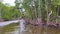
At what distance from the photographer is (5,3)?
27.5 meters

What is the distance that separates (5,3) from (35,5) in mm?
9764

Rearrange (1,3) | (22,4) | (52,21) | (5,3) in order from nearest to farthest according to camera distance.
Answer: (52,21) < (22,4) < (1,3) < (5,3)

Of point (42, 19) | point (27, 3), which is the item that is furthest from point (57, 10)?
point (27, 3)

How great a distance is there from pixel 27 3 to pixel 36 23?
286 centimetres

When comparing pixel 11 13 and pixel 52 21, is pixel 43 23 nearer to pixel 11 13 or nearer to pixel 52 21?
pixel 52 21

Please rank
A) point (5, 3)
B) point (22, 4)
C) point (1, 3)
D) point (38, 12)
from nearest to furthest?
point (38, 12), point (22, 4), point (1, 3), point (5, 3)

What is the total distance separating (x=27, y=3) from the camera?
19.2m

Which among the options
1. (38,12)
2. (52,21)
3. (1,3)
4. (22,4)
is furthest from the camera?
(1,3)

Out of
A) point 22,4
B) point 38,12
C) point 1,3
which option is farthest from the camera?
point 1,3

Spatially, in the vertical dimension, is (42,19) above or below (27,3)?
below

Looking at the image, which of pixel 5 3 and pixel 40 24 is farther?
pixel 5 3

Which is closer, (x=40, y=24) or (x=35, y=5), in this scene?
(x=40, y=24)

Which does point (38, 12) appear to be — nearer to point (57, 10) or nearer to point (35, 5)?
point (35, 5)

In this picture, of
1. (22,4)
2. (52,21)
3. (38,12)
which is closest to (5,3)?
(22,4)
